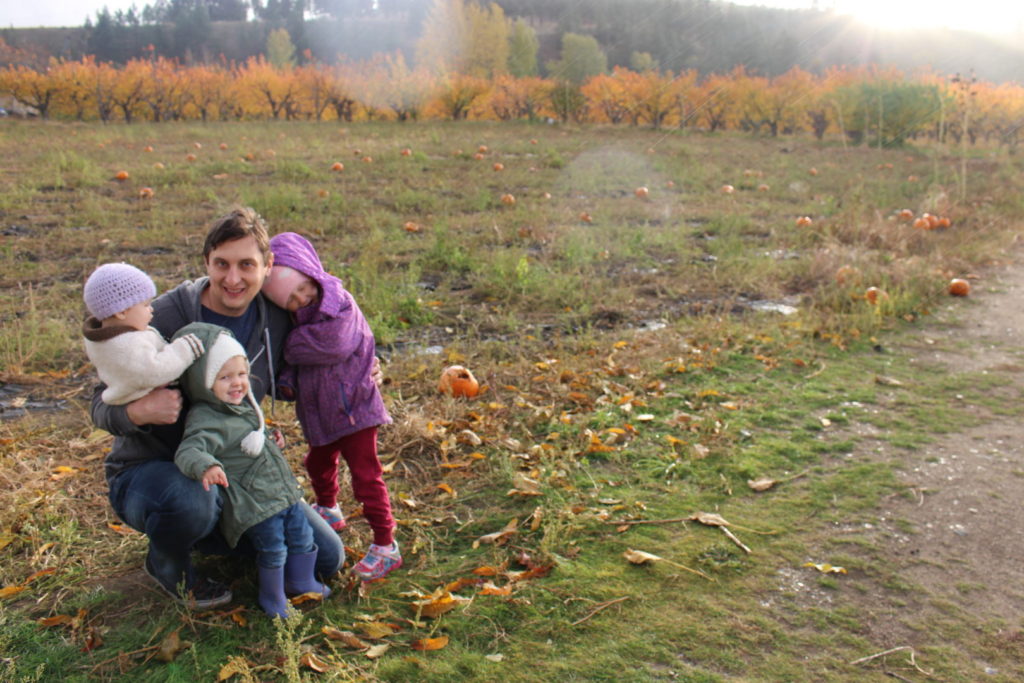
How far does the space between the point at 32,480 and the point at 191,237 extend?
5093 millimetres

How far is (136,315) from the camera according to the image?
6.96ft

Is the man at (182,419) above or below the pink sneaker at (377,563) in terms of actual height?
above

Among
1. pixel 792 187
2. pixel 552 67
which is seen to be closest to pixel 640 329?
pixel 792 187

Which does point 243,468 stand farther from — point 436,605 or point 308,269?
point 436,605

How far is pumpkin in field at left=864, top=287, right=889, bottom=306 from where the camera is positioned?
6047 millimetres

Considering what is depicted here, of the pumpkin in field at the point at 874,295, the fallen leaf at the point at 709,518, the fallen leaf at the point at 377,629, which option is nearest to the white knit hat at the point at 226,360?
the fallen leaf at the point at 377,629

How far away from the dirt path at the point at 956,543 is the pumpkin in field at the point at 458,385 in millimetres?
2115

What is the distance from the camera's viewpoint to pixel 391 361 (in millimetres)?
4930

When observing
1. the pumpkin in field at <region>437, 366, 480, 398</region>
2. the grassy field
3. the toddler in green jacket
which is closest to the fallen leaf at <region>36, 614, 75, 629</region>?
the grassy field

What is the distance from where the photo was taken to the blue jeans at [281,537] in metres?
2.41

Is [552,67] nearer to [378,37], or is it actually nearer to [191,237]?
[378,37]

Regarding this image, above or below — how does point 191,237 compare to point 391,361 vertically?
above

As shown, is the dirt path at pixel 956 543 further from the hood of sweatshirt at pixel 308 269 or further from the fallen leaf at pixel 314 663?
the hood of sweatshirt at pixel 308 269

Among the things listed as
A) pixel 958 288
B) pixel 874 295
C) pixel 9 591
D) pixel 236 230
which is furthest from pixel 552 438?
pixel 958 288
